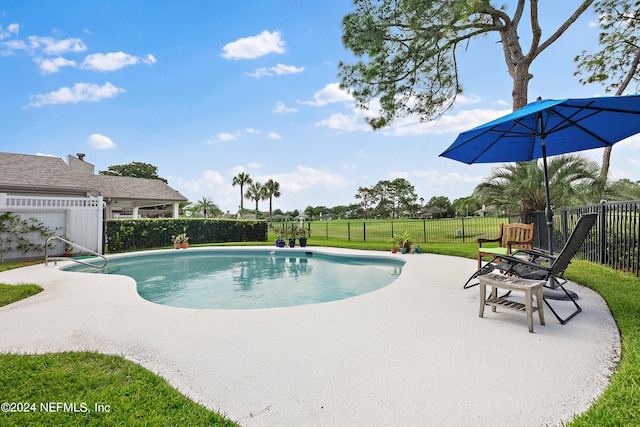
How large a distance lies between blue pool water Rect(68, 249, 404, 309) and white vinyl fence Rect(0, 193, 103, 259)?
1.78 meters

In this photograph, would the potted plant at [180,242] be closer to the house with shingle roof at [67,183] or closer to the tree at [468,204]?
the house with shingle roof at [67,183]

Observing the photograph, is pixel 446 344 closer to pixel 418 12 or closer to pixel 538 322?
pixel 538 322

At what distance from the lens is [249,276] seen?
8.02m

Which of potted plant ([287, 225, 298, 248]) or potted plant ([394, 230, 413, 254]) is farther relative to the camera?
potted plant ([287, 225, 298, 248])

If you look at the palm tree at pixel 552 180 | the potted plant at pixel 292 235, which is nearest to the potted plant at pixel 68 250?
the potted plant at pixel 292 235

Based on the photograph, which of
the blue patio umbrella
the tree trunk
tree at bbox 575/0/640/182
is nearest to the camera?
the blue patio umbrella

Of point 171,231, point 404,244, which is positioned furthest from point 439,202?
point 171,231

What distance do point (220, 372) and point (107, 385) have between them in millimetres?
760

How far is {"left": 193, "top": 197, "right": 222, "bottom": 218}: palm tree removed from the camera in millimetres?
31812

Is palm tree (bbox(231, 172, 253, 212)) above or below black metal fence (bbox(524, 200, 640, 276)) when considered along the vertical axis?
above

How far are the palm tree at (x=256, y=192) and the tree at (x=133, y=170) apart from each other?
13776 millimetres

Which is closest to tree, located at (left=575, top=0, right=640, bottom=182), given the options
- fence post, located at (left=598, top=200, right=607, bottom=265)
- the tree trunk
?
the tree trunk

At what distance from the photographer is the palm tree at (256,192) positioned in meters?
46.0

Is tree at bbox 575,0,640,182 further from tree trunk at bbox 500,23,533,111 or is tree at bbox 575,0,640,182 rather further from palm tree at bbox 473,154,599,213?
tree trunk at bbox 500,23,533,111
